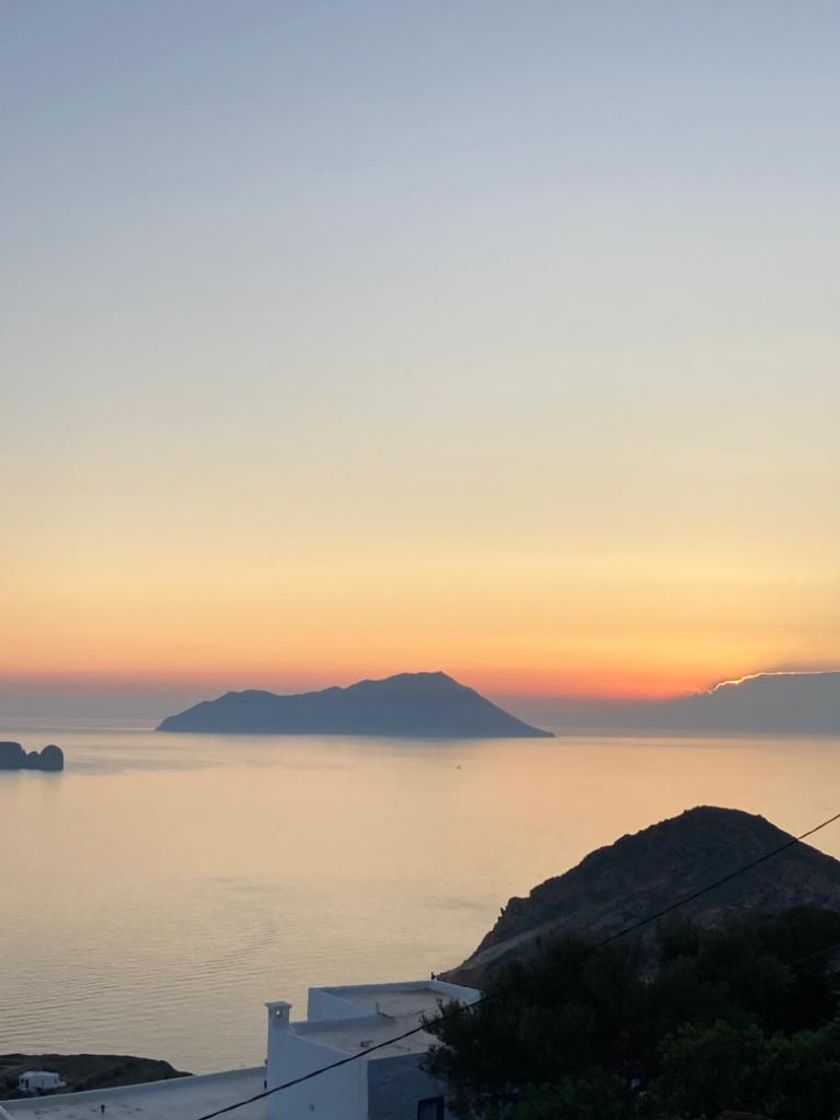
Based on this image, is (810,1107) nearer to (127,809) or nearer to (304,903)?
(304,903)

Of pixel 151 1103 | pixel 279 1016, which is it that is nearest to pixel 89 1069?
pixel 151 1103

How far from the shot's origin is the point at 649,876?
216ft

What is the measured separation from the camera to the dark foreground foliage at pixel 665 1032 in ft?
59.8

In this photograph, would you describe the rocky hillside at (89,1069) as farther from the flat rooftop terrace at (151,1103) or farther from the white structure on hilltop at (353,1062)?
the white structure on hilltop at (353,1062)

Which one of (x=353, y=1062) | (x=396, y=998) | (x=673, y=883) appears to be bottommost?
(x=673, y=883)

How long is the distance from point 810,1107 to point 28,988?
47923 millimetres

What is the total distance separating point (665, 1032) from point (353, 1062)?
6.22m

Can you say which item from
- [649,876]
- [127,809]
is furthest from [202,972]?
[127,809]

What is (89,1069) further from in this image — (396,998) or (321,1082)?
(321,1082)

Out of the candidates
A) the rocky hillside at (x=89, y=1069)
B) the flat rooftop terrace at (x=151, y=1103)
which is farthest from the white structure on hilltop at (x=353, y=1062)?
the rocky hillside at (x=89, y=1069)

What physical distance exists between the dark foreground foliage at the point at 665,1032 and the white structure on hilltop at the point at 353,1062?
890 mm

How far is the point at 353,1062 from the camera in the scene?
23797mm

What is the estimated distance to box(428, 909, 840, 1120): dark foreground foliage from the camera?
1822cm

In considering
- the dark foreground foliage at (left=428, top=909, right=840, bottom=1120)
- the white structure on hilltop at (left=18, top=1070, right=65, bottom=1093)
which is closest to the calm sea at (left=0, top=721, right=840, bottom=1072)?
the white structure on hilltop at (left=18, top=1070, right=65, bottom=1093)
